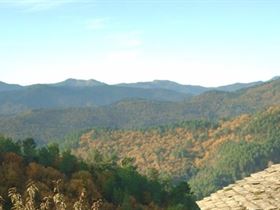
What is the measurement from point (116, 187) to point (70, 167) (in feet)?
25.7

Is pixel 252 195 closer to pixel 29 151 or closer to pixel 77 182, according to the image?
pixel 77 182

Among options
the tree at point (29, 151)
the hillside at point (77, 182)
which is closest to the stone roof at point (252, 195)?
the hillside at point (77, 182)

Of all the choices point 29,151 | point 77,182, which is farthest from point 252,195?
point 29,151

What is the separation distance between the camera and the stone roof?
80.7 feet

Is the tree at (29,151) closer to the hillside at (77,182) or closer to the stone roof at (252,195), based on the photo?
the hillside at (77,182)

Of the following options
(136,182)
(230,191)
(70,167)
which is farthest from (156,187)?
(230,191)

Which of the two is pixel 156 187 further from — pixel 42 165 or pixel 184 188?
pixel 42 165

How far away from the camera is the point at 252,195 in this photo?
26641 mm

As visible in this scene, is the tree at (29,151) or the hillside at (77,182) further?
the tree at (29,151)

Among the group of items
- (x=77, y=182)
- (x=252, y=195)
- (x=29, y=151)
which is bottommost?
(x=77, y=182)

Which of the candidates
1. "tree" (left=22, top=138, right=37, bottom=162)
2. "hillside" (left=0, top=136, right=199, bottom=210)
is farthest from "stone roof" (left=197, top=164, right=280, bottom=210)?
"tree" (left=22, top=138, right=37, bottom=162)

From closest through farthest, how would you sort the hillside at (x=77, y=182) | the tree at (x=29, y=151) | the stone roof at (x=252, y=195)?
the stone roof at (x=252, y=195), the hillside at (x=77, y=182), the tree at (x=29, y=151)

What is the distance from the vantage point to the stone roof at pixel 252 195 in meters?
24.6

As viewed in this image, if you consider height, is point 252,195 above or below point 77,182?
above
